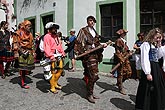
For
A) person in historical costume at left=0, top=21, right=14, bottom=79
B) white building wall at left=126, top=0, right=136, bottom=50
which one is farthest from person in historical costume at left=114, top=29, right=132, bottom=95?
person in historical costume at left=0, top=21, right=14, bottom=79

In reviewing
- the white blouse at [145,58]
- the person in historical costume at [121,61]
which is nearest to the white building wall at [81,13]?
the person in historical costume at [121,61]

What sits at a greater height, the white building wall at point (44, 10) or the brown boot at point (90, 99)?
the white building wall at point (44, 10)

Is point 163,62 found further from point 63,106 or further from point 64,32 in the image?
point 64,32

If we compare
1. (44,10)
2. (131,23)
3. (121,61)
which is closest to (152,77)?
(121,61)

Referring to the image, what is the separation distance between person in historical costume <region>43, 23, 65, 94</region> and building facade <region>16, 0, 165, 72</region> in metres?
2.07

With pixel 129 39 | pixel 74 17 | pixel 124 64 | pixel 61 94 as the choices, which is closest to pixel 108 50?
pixel 129 39

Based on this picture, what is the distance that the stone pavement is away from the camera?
20.0ft

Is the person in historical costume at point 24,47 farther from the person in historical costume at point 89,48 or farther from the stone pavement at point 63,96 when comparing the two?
the person in historical costume at point 89,48

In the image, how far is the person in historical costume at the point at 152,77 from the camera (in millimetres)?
5074

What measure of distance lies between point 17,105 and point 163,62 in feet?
10.7

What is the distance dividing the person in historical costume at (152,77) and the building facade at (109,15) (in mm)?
3403

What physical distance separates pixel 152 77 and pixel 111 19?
18.9ft

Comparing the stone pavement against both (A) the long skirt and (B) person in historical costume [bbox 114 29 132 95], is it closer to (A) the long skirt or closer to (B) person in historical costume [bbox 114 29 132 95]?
(B) person in historical costume [bbox 114 29 132 95]

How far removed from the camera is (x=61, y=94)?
22.7 ft
